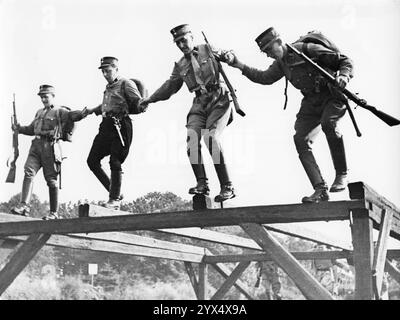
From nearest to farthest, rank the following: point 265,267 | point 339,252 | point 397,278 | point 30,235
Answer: point 30,235 → point 397,278 → point 339,252 → point 265,267

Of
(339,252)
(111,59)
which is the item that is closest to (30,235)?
(111,59)

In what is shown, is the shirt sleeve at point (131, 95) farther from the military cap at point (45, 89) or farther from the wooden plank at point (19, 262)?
the wooden plank at point (19, 262)

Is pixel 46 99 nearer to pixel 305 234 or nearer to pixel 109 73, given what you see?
pixel 109 73

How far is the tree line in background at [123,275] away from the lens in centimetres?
2570

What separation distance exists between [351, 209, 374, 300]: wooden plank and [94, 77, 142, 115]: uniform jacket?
3.25 meters

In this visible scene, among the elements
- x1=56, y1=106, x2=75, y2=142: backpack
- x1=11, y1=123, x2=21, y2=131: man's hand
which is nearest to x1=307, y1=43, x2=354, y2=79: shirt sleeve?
x1=56, y1=106, x2=75, y2=142: backpack

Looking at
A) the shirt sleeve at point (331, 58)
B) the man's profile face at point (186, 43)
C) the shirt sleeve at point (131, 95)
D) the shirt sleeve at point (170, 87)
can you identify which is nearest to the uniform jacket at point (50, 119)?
the shirt sleeve at point (131, 95)

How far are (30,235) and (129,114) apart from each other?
1905mm

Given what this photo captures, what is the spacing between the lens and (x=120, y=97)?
7449 millimetres

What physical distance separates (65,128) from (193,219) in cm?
285

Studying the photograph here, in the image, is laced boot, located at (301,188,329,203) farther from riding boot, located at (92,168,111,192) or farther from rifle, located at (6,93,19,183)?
rifle, located at (6,93,19,183)

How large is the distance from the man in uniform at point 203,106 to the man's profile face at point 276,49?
0.52 metres

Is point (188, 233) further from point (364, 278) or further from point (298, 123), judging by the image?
point (364, 278)

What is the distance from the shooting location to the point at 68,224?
6.98 m
